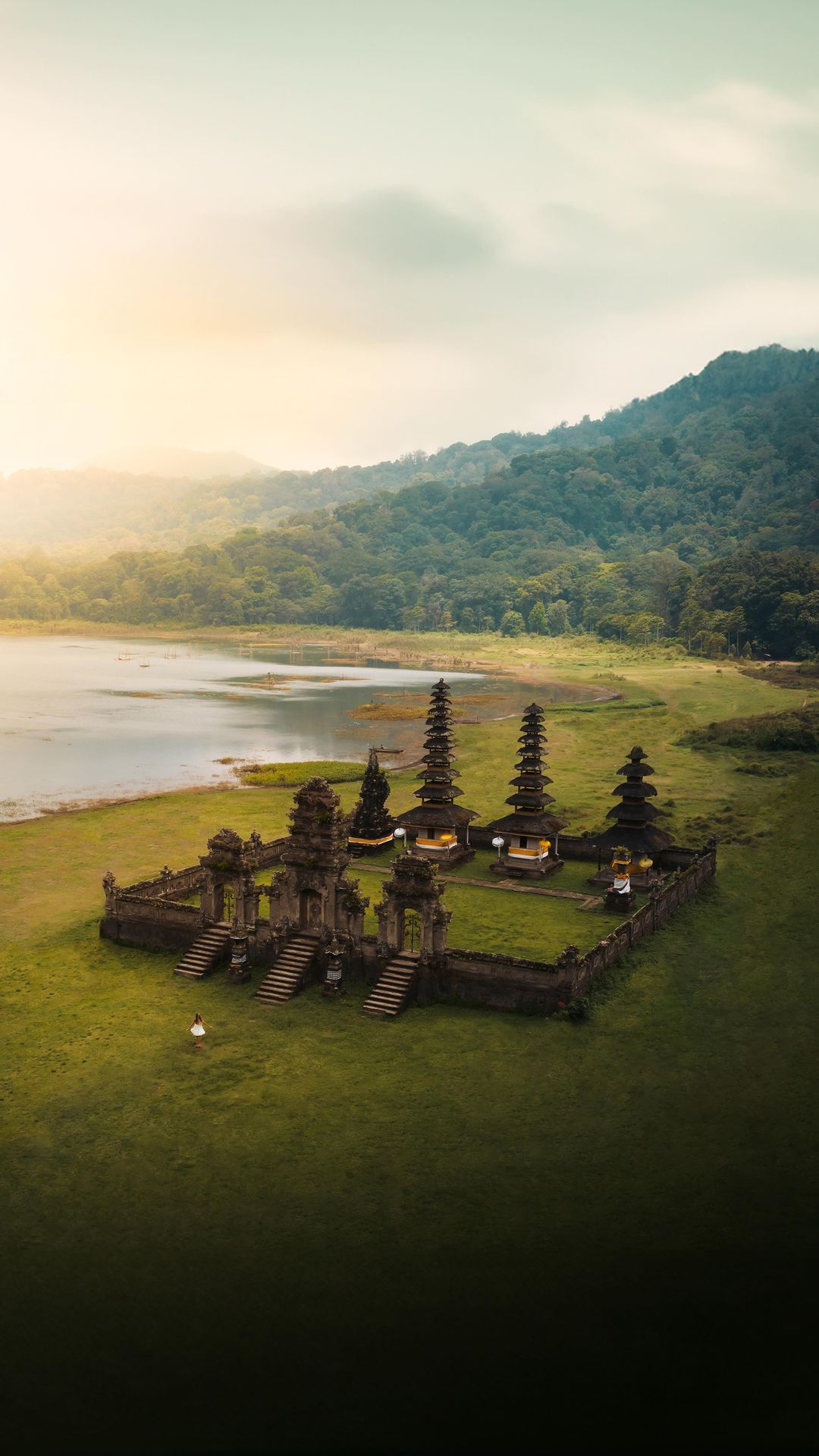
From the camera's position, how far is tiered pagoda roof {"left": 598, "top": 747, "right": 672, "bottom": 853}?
42594mm

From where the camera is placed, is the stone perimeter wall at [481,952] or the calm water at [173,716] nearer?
the stone perimeter wall at [481,952]

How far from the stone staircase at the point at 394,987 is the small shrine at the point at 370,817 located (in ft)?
52.7

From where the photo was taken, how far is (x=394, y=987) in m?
30.2

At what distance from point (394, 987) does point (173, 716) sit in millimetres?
76427

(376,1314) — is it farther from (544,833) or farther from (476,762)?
(476,762)

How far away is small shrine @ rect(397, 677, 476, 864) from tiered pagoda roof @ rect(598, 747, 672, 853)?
20.1 feet

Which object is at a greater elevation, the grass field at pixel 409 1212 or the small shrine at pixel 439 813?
the small shrine at pixel 439 813

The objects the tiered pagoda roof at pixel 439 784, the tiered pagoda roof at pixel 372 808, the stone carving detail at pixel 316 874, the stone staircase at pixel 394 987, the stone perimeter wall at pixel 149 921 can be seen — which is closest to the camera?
the stone staircase at pixel 394 987

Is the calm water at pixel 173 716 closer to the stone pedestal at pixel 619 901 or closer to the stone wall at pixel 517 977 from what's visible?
the stone pedestal at pixel 619 901

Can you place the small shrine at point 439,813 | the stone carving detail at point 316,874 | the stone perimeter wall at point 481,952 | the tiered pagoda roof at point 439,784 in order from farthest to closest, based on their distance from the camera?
the tiered pagoda roof at point 439,784 < the small shrine at point 439,813 < the stone carving detail at point 316,874 < the stone perimeter wall at point 481,952

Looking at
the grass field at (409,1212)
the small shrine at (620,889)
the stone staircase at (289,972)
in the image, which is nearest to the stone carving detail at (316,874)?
the stone staircase at (289,972)

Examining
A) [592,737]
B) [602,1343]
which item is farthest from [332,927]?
Result: [592,737]

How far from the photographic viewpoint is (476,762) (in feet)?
235

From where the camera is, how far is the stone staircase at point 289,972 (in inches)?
1203
